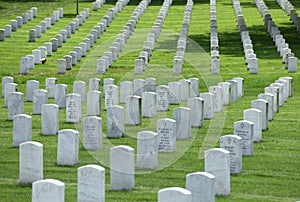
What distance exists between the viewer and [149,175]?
18.6 meters

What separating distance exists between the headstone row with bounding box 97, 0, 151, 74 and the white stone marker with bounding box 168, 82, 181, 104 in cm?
654

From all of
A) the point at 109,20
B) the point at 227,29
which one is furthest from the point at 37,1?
the point at 227,29

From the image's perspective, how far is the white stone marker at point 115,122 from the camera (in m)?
22.6

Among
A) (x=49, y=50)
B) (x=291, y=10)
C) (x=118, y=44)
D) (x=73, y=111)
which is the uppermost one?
(x=291, y=10)

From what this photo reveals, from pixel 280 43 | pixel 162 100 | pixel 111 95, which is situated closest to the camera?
pixel 162 100

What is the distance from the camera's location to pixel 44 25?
45.5 meters

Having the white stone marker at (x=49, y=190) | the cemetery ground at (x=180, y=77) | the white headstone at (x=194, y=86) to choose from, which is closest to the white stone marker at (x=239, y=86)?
the cemetery ground at (x=180, y=77)

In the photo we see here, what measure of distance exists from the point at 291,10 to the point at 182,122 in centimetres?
2819

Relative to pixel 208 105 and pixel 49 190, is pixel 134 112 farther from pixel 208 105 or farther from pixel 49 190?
pixel 49 190

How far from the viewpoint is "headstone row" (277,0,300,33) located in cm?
4579

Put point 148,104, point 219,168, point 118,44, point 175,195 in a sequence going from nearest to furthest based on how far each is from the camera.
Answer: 1. point 175,195
2. point 219,168
3. point 148,104
4. point 118,44

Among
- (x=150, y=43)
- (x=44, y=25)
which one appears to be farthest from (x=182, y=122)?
(x=44, y=25)

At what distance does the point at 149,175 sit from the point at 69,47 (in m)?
23.2

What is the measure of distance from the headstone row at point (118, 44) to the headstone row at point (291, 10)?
760cm
